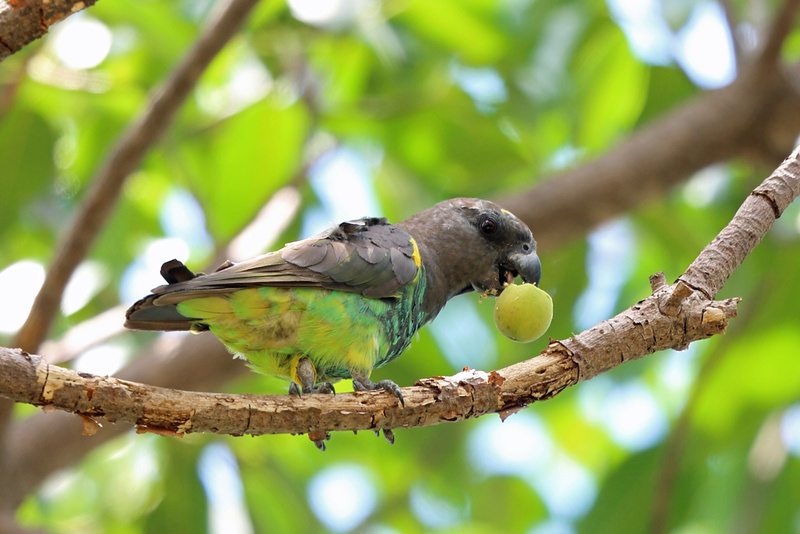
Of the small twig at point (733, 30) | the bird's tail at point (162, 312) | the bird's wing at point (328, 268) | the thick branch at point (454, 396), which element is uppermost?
the small twig at point (733, 30)

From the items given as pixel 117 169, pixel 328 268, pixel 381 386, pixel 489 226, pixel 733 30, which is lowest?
pixel 381 386

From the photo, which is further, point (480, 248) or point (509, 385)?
point (480, 248)

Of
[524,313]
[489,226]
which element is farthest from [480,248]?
[524,313]

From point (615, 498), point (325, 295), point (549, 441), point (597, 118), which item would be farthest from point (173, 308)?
point (549, 441)

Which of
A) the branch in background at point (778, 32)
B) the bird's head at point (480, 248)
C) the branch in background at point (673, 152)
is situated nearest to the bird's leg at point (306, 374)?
the bird's head at point (480, 248)

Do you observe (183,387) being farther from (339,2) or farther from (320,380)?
(339,2)

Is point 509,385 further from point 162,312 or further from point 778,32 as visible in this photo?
point 778,32

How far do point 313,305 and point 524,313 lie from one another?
104cm

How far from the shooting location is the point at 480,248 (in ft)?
15.4

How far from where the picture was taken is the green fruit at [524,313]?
12.2ft

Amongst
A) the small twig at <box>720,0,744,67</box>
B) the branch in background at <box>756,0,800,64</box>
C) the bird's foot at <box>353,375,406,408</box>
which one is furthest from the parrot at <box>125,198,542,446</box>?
the small twig at <box>720,0,744,67</box>

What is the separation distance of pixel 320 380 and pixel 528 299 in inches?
46.8

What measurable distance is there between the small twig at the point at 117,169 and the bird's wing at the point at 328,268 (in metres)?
1.42

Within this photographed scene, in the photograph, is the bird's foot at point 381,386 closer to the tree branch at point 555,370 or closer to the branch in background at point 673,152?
the tree branch at point 555,370
